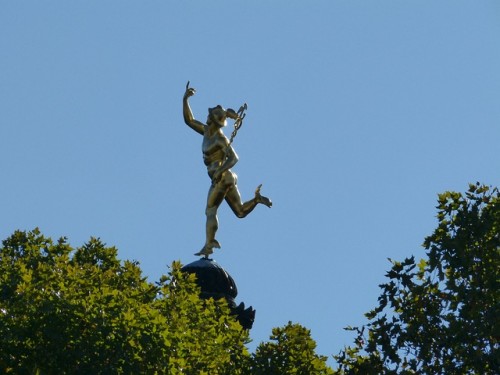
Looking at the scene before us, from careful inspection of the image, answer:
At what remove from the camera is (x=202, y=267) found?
171 ft

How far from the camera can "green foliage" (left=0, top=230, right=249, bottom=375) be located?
45.3 metres

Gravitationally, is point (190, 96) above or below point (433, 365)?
above

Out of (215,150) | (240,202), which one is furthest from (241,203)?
(215,150)

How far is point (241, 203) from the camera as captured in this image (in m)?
54.1

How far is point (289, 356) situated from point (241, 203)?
7.35 metres

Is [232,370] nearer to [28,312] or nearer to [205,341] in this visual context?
[205,341]

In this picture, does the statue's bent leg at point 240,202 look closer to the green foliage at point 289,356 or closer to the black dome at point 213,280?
the black dome at point 213,280

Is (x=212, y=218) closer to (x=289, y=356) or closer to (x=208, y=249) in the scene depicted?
(x=208, y=249)

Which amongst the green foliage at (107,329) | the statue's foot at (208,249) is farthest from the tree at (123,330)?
the statue's foot at (208,249)

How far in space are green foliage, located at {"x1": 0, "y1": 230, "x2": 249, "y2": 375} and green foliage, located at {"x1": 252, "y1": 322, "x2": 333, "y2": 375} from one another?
0.50 meters

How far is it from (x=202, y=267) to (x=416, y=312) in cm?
673

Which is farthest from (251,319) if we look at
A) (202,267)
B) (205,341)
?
(205,341)

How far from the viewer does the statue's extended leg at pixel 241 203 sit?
5391 cm

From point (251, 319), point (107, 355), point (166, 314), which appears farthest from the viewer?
point (251, 319)
